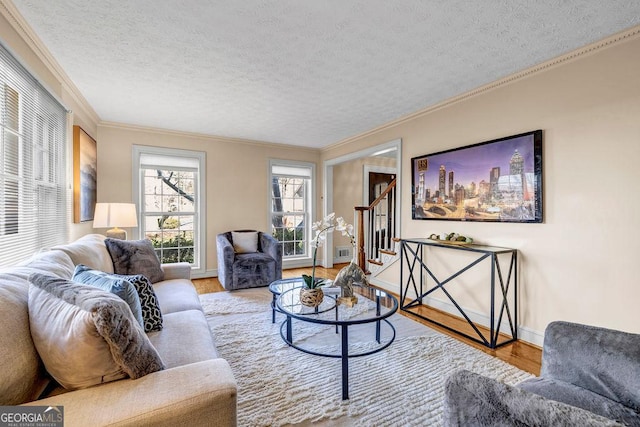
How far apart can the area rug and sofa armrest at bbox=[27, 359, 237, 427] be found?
77 centimetres

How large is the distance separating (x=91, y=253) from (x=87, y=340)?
5.28ft

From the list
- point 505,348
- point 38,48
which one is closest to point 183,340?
point 38,48

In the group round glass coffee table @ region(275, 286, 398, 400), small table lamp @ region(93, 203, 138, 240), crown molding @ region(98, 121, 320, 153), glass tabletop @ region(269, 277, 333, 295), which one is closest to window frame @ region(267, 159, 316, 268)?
crown molding @ region(98, 121, 320, 153)

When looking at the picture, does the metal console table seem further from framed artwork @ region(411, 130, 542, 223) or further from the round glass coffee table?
the round glass coffee table

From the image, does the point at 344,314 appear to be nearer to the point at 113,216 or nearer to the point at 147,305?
the point at 147,305

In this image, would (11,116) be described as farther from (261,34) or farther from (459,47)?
(459,47)

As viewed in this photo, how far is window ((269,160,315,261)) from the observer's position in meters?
5.54

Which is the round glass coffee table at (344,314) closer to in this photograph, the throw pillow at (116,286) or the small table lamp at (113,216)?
the throw pillow at (116,286)

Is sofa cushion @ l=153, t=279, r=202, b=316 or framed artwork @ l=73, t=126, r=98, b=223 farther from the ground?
framed artwork @ l=73, t=126, r=98, b=223

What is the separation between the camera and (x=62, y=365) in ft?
3.23

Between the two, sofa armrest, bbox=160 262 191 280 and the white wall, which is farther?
sofa armrest, bbox=160 262 191 280

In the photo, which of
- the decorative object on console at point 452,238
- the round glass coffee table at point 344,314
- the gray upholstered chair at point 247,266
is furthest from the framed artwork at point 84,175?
the decorative object on console at point 452,238

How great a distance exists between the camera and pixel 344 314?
212 cm

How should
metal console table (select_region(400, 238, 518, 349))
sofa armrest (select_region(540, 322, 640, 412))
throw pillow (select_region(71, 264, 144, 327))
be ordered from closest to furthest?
1. sofa armrest (select_region(540, 322, 640, 412))
2. throw pillow (select_region(71, 264, 144, 327))
3. metal console table (select_region(400, 238, 518, 349))
